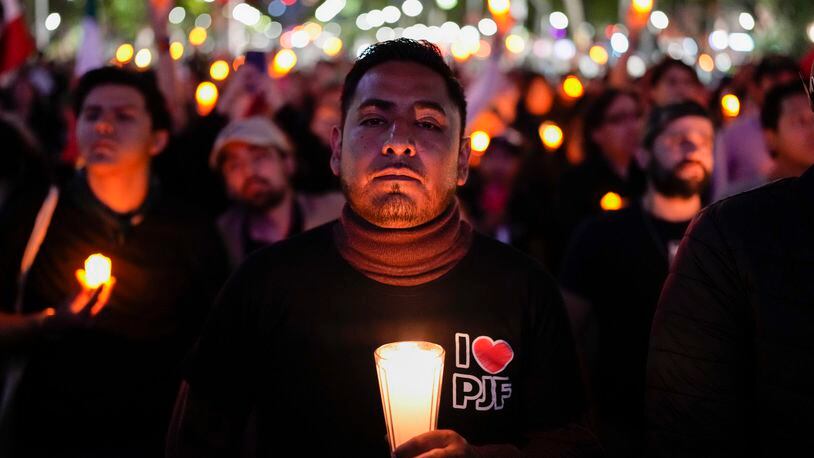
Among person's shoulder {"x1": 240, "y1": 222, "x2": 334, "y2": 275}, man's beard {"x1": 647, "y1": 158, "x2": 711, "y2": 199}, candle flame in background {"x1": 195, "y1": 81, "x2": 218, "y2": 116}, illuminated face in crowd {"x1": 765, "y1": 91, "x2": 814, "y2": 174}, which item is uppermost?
candle flame in background {"x1": 195, "y1": 81, "x2": 218, "y2": 116}

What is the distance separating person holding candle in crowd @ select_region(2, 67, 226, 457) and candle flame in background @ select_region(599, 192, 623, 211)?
2.94 meters

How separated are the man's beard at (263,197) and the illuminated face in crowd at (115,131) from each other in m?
0.65

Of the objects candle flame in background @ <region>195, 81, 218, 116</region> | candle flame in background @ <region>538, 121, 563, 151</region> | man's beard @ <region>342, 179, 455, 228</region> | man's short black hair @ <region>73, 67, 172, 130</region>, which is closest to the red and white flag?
candle flame in background @ <region>195, 81, 218, 116</region>

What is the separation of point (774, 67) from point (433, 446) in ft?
23.6

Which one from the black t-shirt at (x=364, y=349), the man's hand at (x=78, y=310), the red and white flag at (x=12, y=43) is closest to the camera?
the black t-shirt at (x=364, y=349)

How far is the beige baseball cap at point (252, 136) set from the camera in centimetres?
521

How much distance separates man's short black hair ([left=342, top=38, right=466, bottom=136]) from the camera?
2688 mm

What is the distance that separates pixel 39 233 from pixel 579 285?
2.46 meters

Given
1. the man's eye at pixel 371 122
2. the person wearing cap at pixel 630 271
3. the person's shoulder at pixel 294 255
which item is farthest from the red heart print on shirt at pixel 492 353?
the person wearing cap at pixel 630 271

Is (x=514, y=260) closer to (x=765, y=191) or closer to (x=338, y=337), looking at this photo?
(x=338, y=337)

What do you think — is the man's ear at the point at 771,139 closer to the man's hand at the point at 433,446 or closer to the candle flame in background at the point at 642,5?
the candle flame in background at the point at 642,5

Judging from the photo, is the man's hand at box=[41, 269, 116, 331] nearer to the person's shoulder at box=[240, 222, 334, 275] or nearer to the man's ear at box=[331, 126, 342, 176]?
the person's shoulder at box=[240, 222, 334, 275]

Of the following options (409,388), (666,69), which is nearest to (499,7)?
(666,69)

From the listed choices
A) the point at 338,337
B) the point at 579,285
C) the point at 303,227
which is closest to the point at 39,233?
the point at 303,227
